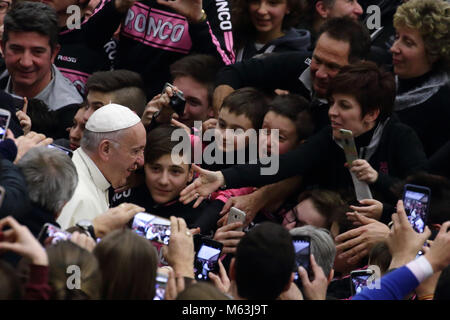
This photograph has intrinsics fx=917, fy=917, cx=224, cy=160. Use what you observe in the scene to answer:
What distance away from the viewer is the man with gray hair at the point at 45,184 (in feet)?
13.1

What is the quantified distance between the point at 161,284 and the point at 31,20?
105 inches

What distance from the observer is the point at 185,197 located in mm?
5129

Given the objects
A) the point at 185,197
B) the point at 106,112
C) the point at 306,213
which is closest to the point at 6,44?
the point at 106,112

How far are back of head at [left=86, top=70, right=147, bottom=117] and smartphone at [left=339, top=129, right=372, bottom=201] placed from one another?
147 centimetres

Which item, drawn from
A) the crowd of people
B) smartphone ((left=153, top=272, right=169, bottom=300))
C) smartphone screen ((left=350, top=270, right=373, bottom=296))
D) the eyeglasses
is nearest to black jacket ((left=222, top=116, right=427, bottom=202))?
the crowd of people

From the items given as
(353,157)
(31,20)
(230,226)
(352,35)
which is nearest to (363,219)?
(353,157)

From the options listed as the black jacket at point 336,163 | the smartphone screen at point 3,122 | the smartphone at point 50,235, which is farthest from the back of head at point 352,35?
the smartphone at point 50,235

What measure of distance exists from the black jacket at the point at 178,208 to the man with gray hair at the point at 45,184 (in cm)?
128

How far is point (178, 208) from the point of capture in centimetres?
537

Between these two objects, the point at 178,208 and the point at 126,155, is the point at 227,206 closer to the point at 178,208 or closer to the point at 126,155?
the point at 178,208

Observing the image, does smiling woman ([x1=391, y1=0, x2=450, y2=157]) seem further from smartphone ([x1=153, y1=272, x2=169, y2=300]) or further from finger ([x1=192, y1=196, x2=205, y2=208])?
smartphone ([x1=153, y1=272, x2=169, y2=300])

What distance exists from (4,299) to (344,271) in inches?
96.0

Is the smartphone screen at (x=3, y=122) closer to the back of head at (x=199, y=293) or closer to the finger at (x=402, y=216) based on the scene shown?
the back of head at (x=199, y=293)
